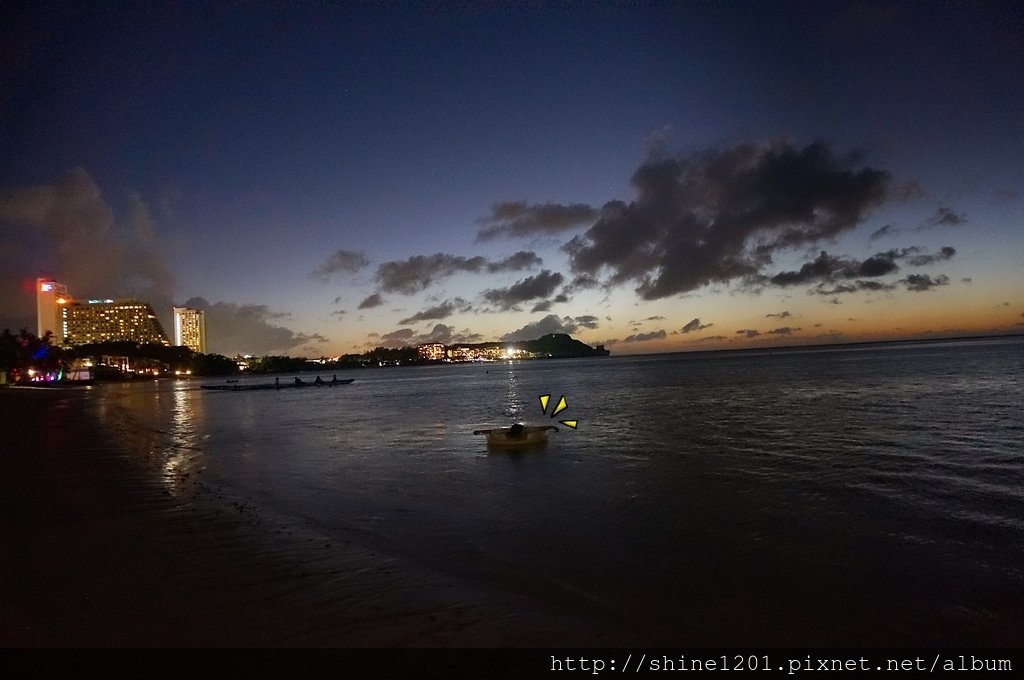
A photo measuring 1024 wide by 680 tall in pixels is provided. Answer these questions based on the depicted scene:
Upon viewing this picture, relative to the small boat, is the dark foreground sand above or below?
above

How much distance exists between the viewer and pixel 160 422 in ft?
127

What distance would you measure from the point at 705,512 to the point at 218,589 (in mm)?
10883

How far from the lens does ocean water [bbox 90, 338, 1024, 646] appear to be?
8.06 meters

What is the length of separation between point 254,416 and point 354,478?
3285 centimetres

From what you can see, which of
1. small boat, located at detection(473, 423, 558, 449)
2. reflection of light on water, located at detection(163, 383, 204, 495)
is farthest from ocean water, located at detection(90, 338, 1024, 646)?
small boat, located at detection(473, 423, 558, 449)

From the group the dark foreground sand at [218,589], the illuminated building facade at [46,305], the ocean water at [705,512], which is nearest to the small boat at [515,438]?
the ocean water at [705,512]

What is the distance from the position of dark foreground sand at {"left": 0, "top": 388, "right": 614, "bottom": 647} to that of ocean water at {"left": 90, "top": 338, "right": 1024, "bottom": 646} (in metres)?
0.91

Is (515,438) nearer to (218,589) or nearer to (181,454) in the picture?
A: (181,454)

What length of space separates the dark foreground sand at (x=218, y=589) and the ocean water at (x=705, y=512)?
35.9 inches

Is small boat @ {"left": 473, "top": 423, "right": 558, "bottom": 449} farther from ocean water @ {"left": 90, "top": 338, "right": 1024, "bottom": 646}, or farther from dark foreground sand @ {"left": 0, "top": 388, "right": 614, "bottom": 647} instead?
dark foreground sand @ {"left": 0, "top": 388, "right": 614, "bottom": 647}

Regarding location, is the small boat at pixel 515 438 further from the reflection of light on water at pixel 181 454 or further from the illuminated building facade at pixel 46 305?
the illuminated building facade at pixel 46 305

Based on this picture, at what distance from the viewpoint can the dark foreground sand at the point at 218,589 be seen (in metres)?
6.38

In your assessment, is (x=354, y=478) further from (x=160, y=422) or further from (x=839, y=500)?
(x=160, y=422)

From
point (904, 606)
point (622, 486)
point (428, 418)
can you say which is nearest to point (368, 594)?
point (904, 606)
